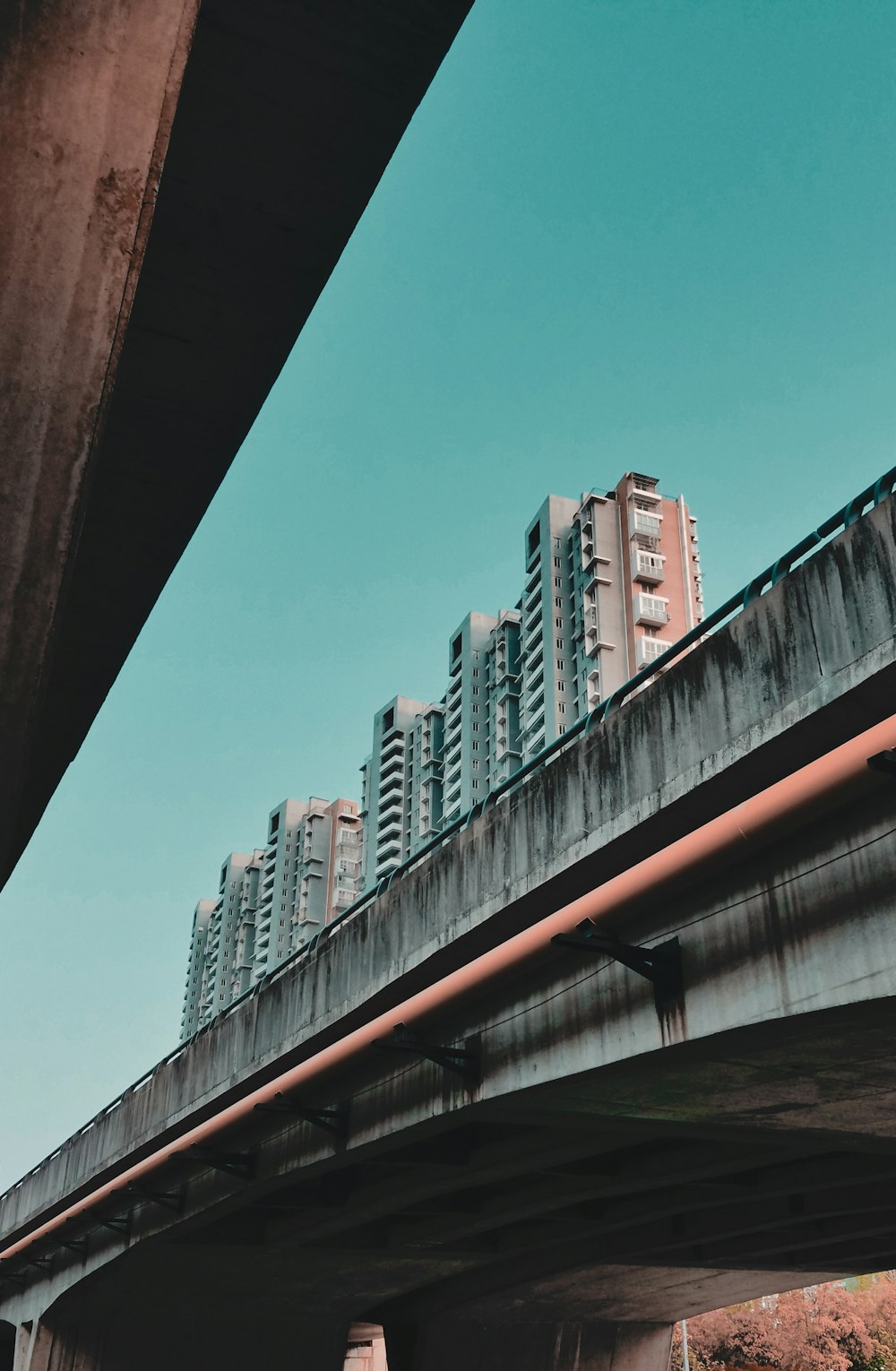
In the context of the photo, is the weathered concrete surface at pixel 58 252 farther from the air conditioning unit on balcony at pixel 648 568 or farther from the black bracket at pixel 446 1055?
the air conditioning unit on balcony at pixel 648 568

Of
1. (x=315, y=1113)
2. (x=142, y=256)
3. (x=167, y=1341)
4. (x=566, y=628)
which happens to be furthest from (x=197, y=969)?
(x=142, y=256)

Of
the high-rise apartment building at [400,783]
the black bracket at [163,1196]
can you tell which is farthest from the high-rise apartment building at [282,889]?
the black bracket at [163,1196]

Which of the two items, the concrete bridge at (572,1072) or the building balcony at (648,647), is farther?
the building balcony at (648,647)

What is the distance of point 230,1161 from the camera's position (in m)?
20.6

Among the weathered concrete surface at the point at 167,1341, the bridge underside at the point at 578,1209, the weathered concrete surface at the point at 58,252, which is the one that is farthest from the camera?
the weathered concrete surface at the point at 167,1341

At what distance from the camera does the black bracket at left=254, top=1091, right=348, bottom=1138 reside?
17469 millimetres

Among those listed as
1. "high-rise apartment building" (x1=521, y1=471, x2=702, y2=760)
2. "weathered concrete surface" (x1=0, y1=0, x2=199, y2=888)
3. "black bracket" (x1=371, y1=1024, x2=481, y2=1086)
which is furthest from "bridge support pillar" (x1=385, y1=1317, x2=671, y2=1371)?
"high-rise apartment building" (x1=521, y1=471, x2=702, y2=760)

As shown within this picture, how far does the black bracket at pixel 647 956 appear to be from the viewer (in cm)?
1045

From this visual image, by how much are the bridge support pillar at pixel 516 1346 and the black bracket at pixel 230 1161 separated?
42.6 feet

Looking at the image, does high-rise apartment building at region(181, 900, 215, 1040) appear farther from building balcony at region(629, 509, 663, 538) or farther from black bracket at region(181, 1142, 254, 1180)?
black bracket at region(181, 1142, 254, 1180)

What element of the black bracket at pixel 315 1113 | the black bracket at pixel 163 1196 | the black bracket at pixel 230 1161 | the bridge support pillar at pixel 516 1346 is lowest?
the bridge support pillar at pixel 516 1346

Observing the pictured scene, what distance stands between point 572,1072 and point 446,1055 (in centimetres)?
271

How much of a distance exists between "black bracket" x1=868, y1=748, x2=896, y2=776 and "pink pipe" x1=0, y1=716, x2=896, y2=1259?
0.63 ft

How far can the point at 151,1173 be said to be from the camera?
24.5 m
